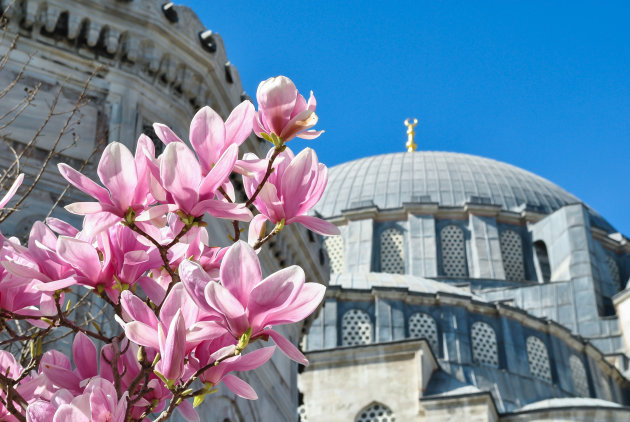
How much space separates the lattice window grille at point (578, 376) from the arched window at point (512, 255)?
6354mm

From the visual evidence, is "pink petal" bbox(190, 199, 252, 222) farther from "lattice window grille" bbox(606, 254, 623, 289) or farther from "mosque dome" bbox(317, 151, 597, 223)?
"lattice window grille" bbox(606, 254, 623, 289)

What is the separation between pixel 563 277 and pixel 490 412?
1195 centimetres

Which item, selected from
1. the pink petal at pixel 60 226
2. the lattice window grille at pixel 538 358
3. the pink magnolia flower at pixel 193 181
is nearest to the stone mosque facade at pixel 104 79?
the pink petal at pixel 60 226

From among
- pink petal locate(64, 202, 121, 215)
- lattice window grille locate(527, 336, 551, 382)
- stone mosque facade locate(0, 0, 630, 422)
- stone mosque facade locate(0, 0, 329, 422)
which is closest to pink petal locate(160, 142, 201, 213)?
pink petal locate(64, 202, 121, 215)

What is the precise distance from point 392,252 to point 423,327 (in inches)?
313

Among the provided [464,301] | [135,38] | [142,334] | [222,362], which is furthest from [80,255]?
[464,301]

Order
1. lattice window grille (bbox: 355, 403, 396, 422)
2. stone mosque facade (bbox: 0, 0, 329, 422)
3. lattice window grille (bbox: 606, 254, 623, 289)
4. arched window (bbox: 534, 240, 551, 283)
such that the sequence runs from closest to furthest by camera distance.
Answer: stone mosque facade (bbox: 0, 0, 329, 422) < lattice window grille (bbox: 355, 403, 396, 422) < lattice window grille (bbox: 606, 254, 623, 289) < arched window (bbox: 534, 240, 551, 283)

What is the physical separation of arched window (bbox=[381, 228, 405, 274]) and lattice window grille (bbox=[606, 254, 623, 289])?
770cm

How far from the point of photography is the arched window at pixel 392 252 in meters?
35.8

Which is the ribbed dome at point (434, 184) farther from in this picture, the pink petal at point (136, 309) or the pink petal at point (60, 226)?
the pink petal at point (136, 309)

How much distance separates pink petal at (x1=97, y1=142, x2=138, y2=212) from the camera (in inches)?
81.1

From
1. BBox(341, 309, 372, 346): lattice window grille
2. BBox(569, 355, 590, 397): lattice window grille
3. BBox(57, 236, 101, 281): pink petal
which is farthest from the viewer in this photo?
BBox(569, 355, 590, 397): lattice window grille

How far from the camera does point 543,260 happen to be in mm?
36750

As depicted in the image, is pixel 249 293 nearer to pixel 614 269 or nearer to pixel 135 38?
pixel 135 38
